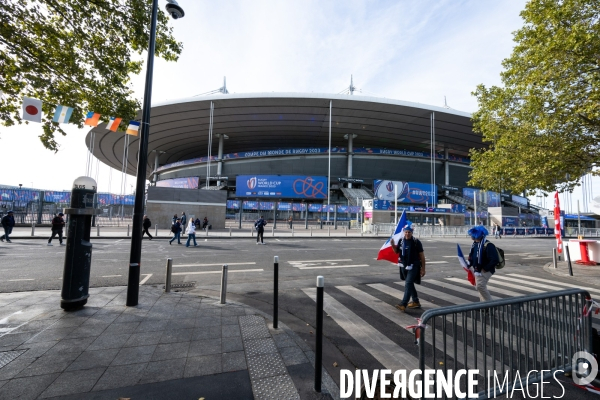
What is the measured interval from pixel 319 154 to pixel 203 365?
5491 centimetres

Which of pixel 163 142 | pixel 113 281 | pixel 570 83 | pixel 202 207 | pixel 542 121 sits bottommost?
pixel 113 281

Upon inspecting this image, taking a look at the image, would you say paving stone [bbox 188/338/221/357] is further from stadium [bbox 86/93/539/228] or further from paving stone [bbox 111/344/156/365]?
stadium [bbox 86/93/539/228]

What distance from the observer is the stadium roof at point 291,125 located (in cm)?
4097

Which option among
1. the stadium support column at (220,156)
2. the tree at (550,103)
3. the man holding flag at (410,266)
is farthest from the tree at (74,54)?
the stadium support column at (220,156)

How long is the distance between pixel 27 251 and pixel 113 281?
8.23 metres

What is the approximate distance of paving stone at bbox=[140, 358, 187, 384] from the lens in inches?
114

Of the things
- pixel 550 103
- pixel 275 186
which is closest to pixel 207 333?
pixel 550 103

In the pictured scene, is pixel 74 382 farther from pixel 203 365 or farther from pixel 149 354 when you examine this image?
pixel 203 365

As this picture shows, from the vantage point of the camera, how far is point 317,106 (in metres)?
42.2

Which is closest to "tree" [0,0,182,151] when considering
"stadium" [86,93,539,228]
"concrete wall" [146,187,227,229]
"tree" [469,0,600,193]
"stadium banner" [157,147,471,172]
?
"tree" [469,0,600,193]

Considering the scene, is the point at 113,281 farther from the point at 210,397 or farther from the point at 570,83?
the point at 570,83

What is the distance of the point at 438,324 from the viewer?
15.2ft

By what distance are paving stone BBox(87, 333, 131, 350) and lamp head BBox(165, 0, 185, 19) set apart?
6240 mm

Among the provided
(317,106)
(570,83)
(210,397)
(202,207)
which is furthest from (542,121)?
(317,106)
